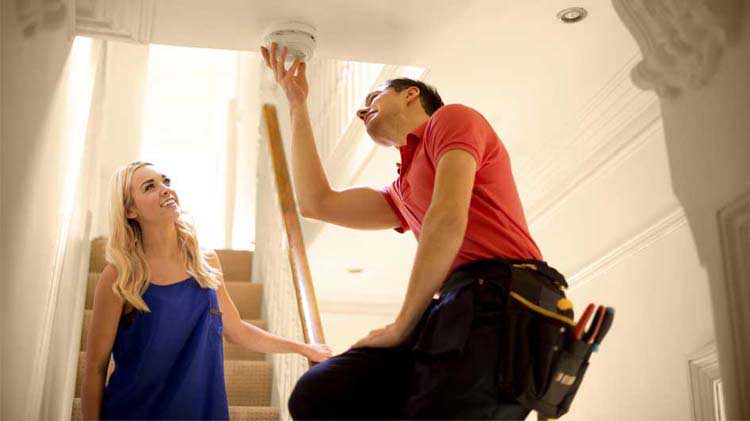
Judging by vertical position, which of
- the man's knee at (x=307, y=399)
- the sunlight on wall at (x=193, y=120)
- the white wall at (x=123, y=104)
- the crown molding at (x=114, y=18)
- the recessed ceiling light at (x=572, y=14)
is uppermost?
the sunlight on wall at (x=193, y=120)

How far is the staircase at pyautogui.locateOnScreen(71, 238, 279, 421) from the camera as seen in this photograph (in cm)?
420

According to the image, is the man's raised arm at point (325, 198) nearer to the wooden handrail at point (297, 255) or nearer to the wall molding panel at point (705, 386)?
the wooden handrail at point (297, 255)

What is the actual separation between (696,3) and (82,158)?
8.83 ft

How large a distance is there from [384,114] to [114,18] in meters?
1.23

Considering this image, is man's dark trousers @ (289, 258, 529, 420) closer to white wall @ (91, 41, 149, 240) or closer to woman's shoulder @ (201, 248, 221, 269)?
woman's shoulder @ (201, 248, 221, 269)

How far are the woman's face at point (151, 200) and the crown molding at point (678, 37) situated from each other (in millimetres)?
1840

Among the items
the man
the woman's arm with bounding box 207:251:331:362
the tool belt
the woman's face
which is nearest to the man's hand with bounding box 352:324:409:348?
the man

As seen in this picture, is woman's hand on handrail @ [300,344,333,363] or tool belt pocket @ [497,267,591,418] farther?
woman's hand on handrail @ [300,344,333,363]

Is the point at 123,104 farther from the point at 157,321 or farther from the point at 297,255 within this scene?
the point at 157,321

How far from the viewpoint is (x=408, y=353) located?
243cm

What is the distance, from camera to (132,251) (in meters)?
3.13

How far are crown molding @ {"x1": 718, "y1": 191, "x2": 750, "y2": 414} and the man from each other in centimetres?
82

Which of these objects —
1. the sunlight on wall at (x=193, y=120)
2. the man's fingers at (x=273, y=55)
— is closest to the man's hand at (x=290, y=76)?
the man's fingers at (x=273, y=55)

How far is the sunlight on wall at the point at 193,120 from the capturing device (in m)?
11.7
